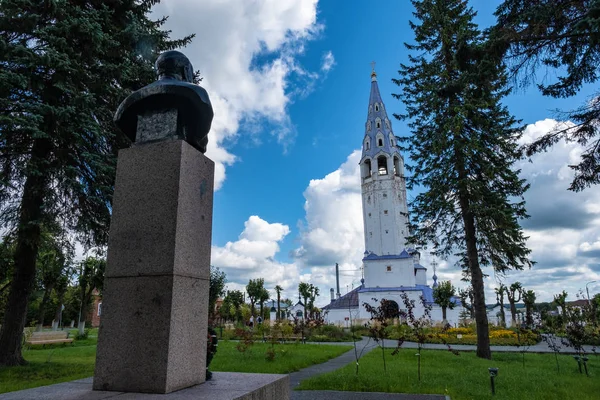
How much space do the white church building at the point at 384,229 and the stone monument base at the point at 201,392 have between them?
3851 centimetres

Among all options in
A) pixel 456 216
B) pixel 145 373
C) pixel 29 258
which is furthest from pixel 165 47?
pixel 456 216

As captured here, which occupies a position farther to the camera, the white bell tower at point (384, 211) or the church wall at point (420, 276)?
the church wall at point (420, 276)

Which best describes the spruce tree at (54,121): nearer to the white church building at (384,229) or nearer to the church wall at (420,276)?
the white church building at (384,229)

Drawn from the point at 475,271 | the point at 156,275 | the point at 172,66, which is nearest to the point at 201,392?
the point at 156,275

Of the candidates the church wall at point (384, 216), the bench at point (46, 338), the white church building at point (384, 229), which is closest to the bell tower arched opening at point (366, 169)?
the white church building at point (384, 229)

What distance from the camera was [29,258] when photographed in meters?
10.1

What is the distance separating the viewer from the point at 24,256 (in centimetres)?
1004

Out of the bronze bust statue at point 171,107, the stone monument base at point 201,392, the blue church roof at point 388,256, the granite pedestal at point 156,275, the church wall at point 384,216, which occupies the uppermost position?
the church wall at point 384,216

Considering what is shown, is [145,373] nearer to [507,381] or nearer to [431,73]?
[507,381]

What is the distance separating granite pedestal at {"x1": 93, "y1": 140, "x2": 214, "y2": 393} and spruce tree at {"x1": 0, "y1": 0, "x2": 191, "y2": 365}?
21.5ft

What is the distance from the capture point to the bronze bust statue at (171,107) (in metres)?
3.85

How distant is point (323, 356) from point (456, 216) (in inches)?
298

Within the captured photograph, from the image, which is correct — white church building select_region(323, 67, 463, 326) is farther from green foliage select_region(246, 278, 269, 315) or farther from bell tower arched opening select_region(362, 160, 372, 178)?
green foliage select_region(246, 278, 269, 315)

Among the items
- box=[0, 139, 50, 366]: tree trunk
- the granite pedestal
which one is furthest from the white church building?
the granite pedestal
